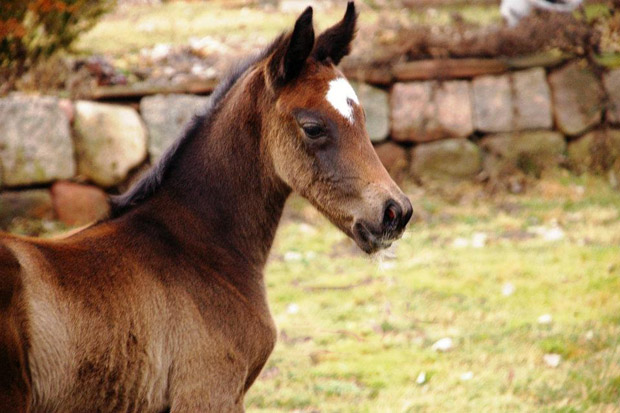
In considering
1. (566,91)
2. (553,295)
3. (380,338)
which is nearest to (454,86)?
(566,91)

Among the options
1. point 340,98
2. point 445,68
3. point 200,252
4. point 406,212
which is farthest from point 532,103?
point 200,252

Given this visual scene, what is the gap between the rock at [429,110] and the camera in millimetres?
9000

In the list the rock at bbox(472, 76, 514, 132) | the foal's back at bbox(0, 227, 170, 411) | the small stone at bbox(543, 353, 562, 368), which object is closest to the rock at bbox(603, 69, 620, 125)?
the rock at bbox(472, 76, 514, 132)

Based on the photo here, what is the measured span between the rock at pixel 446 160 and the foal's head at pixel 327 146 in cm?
584

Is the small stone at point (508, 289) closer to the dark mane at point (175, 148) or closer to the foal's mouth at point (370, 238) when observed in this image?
the foal's mouth at point (370, 238)

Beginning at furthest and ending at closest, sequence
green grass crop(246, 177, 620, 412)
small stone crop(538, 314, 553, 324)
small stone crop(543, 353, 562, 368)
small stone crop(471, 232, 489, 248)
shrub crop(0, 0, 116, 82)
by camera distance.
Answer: small stone crop(471, 232, 489, 248), shrub crop(0, 0, 116, 82), small stone crop(538, 314, 553, 324), small stone crop(543, 353, 562, 368), green grass crop(246, 177, 620, 412)

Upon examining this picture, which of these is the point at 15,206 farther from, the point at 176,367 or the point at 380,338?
the point at 176,367

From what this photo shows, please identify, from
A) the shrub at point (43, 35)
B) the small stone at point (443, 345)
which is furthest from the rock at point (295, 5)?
the small stone at point (443, 345)

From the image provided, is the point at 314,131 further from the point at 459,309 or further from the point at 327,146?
the point at 459,309

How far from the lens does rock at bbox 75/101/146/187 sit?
26.2ft

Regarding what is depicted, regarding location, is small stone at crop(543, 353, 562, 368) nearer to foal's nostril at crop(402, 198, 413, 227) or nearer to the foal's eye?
foal's nostril at crop(402, 198, 413, 227)

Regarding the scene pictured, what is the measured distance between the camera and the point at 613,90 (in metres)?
9.09

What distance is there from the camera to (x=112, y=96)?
27.4 feet

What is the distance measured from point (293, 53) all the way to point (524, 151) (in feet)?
21.1
